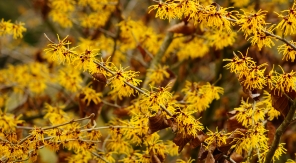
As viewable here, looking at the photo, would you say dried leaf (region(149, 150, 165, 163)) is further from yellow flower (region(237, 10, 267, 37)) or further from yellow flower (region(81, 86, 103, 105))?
yellow flower (region(237, 10, 267, 37))


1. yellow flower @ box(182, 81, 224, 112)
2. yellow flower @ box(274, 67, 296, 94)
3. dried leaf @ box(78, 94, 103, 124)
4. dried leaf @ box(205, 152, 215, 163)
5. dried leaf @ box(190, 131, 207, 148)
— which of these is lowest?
dried leaf @ box(205, 152, 215, 163)

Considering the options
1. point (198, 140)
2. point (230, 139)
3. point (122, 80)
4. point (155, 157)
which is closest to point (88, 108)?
point (155, 157)

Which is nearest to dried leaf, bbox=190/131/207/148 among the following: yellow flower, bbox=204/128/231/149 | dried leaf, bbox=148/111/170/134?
yellow flower, bbox=204/128/231/149

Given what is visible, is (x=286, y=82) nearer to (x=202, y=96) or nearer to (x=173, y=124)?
(x=173, y=124)

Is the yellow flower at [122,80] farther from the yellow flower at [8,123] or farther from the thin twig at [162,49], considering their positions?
the thin twig at [162,49]

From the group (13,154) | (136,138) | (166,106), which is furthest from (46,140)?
(166,106)

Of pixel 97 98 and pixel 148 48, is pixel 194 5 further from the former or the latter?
pixel 148 48

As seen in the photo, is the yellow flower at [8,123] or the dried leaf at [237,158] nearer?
the dried leaf at [237,158]

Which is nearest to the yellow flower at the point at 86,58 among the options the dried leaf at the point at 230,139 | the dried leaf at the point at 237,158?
the dried leaf at the point at 230,139
